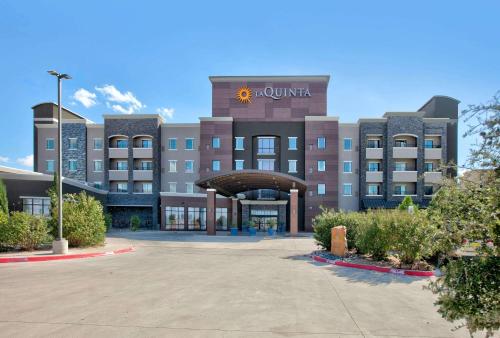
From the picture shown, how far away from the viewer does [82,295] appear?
9062 mm

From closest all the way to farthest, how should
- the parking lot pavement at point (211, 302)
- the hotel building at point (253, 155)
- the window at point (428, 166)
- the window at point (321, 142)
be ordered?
1. the parking lot pavement at point (211, 302)
2. the hotel building at point (253, 155)
3. the window at point (321, 142)
4. the window at point (428, 166)

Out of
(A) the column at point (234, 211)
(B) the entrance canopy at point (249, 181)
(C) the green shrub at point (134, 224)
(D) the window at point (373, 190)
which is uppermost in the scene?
(B) the entrance canopy at point (249, 181)

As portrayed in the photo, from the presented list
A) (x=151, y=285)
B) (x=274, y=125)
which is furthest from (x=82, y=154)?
(x=151, y=285)

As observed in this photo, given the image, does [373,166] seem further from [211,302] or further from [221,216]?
[211,302]

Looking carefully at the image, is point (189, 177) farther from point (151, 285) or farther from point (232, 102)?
point (151, 285)

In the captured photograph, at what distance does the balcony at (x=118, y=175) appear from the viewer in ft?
149

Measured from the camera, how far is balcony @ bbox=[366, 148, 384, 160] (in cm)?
4316

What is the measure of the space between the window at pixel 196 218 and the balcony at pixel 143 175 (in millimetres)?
8631

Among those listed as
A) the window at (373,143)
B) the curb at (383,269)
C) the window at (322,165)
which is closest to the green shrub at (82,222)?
the curb at (383,269)

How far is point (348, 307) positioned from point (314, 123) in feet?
119

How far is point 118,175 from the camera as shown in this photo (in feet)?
149

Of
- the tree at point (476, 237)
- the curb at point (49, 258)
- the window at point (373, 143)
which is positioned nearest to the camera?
the tree at point (476, 237)

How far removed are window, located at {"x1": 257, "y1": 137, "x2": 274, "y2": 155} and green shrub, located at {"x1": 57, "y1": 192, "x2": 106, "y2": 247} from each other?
2613cm

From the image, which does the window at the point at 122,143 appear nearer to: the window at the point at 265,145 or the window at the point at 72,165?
the window at the point at 72,165
